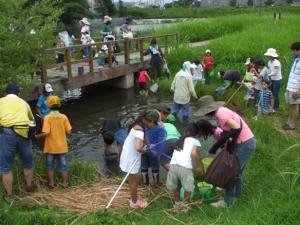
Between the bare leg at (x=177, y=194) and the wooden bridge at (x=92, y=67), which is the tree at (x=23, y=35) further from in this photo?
the bare leg at (x=177, y=194)

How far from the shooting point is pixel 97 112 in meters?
14.3

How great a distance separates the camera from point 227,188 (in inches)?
234

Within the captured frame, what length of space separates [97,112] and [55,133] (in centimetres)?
701

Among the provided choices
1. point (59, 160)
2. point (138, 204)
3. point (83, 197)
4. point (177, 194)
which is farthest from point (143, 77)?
point (177, 194)

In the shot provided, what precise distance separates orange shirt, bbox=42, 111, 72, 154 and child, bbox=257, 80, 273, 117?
19.2ft

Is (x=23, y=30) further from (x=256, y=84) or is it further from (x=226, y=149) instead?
(x=256, y=84)

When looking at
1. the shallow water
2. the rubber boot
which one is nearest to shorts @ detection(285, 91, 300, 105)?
the shallow water

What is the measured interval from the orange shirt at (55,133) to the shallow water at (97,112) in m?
1.73

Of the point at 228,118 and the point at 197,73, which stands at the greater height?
the point at 228,118

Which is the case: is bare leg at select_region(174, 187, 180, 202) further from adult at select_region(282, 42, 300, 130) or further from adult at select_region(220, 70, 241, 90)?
adult at select_region(220, 70, 241, 90)

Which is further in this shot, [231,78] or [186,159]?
[231,78]

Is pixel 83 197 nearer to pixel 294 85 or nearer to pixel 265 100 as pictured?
pixel 294 85

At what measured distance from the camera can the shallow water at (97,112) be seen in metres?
10.2

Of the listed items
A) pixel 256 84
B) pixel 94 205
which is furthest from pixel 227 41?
pixel 94 205
